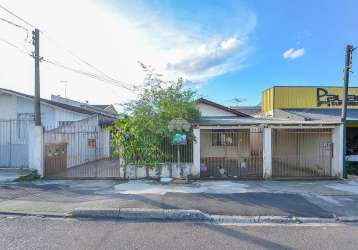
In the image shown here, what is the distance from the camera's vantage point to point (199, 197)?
28.2 feet

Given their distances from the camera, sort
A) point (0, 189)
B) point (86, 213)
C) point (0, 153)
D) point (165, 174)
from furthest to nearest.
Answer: point (0, 153)
point (165, 174)
point (0, 189)
point (86, 213)

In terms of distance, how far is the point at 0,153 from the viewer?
Answer: 575 inches

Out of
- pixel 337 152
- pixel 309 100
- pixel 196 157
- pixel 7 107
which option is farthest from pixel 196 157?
pixel 309 100

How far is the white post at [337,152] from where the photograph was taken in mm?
11938

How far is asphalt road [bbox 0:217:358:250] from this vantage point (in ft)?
16.9

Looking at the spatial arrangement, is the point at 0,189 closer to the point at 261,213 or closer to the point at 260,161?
the point at 261,213

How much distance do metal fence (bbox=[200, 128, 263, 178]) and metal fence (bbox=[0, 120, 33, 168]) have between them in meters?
8.98

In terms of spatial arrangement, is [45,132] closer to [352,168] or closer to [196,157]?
[196,157]

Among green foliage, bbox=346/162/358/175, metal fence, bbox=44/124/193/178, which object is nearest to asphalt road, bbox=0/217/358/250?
metal fence, bbox=44/124/193/178

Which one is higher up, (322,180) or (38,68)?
(38,68)

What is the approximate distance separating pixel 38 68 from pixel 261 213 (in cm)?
1085

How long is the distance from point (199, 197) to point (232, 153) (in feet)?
26.9

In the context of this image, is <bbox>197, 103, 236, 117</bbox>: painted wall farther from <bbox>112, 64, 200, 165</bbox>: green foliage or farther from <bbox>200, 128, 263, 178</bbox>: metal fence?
<bbox>112, 64, 200, 165</bbox>: green foliage

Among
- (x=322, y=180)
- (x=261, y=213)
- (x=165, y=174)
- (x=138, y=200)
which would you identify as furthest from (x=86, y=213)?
(x=322, y=180)
